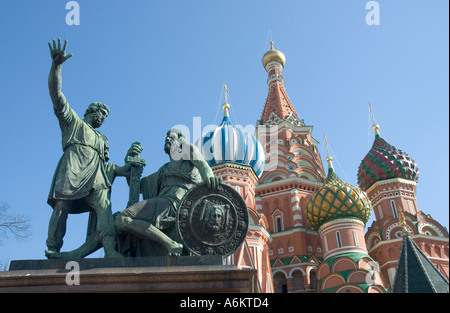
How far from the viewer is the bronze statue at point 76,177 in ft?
19.3

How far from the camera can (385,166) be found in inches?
1176

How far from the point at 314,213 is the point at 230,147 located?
5771mm

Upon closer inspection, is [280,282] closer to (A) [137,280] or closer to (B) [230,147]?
(B) [230,147]

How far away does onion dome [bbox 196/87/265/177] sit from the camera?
25.5 metres

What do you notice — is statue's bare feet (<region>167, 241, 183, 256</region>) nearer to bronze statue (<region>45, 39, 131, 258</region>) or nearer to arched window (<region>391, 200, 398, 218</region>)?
bronze statue (<region>45, 39, 131, 258</region>)

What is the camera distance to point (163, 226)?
582cm

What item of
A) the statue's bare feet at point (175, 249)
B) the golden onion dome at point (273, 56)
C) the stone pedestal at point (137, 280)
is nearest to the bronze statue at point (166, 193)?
the statue's bare feet at point (175, 249)

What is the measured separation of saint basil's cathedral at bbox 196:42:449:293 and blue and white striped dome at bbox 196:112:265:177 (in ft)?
0.18

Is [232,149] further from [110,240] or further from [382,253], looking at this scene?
[110,240]

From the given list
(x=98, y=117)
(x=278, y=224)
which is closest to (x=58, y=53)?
(x=98, y=117)
